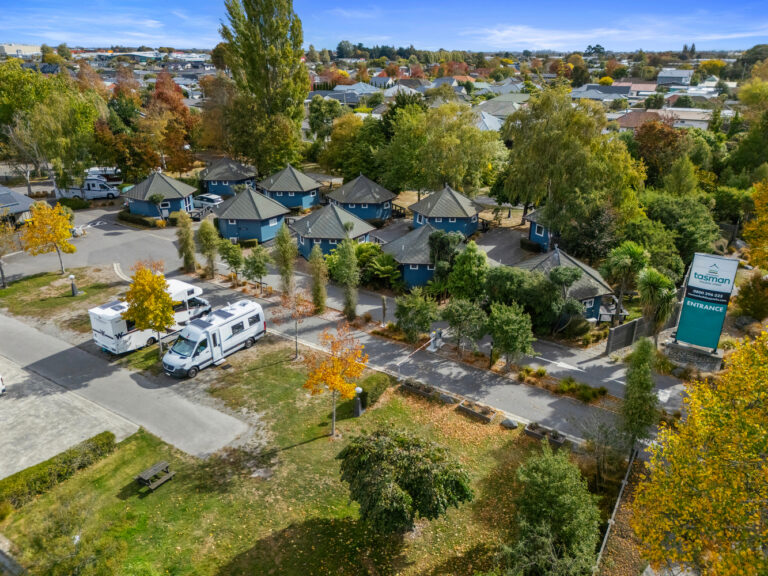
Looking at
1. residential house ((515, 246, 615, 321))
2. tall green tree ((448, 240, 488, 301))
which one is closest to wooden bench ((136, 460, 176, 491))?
tall green tree ((448, 240, 488, 301))

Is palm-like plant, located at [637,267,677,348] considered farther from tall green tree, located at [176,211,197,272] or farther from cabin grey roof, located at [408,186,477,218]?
tall green tree, located at [176,211,197,272]

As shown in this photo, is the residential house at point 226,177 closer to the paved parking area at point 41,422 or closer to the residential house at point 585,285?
the paved parking area at point 41,422

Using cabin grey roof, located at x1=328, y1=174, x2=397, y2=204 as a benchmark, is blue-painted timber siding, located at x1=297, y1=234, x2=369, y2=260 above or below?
below

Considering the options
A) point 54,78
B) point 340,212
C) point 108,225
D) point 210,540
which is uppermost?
point 54,78

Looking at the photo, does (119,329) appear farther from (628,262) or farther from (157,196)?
(628,262)

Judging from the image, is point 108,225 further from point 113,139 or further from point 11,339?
point 11,339

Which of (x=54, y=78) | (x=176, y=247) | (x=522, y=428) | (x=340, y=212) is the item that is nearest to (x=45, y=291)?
(x=176, y=247)
